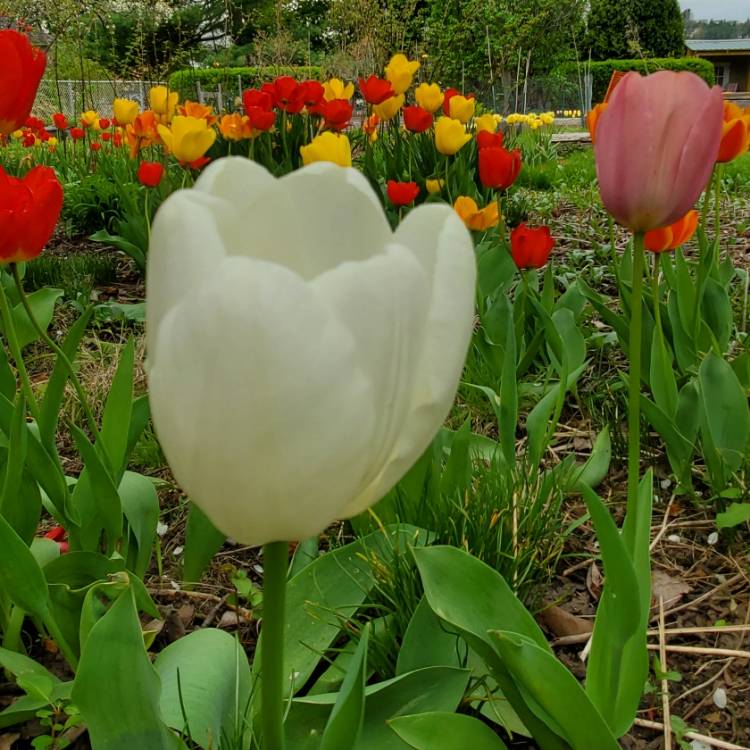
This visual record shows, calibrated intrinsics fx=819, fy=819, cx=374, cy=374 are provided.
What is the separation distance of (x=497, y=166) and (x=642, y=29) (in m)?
21.8

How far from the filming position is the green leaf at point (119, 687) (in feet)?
2.44

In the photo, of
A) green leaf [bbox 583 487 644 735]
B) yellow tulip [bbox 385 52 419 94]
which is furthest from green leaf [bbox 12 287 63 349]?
yellow tulip [bbox 385 52 419 94]

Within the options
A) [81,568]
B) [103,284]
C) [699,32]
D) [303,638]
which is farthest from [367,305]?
[699,32]

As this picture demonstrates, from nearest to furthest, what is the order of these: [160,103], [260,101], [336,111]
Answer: [336,111] → [260,101] → [160,103]

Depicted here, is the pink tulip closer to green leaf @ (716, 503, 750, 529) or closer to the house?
green leaf @ (716, 503, 750, 529)

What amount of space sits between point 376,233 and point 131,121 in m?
3.92

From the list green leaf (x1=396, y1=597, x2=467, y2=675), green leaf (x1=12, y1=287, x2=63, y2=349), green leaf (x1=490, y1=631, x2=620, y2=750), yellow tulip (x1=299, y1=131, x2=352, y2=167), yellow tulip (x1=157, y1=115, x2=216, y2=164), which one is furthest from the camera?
yellow tulip (x1=157, y1=115, x2=216, y2=164)

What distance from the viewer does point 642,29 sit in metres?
21.4

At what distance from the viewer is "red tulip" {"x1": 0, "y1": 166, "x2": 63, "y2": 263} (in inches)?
43.8

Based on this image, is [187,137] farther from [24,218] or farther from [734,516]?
[734,516]

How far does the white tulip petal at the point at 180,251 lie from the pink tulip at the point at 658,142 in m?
0.46

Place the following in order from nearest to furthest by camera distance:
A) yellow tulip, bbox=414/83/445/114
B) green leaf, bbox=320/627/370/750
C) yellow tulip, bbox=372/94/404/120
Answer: green leaf, bbox=320/627/370/750 → yellow tulip, bbox=372/94/404/120 → yellow tulip, bbox=414/83/445/114

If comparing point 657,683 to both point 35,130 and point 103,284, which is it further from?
point 35,130

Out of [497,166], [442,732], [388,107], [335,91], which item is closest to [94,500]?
[442,732]
